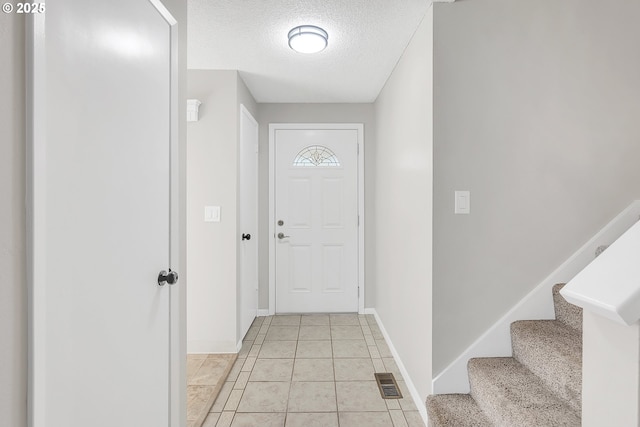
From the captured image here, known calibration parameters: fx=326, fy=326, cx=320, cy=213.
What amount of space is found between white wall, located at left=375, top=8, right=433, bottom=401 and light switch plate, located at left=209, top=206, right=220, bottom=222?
148 centimetres

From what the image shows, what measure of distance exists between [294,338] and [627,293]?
2771 mm

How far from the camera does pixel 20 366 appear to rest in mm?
712

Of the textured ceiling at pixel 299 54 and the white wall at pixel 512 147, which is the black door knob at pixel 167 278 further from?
the textured ceiling at pixel 299 54

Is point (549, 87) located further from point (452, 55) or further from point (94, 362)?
point (94, 362)

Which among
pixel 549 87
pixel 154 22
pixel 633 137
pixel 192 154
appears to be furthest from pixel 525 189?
pixel 192 154

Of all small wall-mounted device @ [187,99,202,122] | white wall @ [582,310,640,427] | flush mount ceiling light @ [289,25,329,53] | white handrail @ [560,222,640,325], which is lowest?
white wall @ [582,310,640,427]

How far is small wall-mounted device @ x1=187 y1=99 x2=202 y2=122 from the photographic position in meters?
2.65

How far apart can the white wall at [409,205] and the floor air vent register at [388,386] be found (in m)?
0.15

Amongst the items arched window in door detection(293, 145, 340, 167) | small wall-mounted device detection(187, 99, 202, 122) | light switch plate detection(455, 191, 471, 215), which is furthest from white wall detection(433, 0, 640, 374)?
arched window in door detection(293, 145, 340, 167)

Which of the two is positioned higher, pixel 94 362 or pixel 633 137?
pixel 633 137

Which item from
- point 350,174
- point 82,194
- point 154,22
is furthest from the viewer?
point 350,174

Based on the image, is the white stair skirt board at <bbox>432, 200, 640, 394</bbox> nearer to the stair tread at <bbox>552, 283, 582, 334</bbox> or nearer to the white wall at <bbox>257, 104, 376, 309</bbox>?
the stair tread at <bbox>552, 283, 582, 334</bbox>

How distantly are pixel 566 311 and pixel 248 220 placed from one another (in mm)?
2536

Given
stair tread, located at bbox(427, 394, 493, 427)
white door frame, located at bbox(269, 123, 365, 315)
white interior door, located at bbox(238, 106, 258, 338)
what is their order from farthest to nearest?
1. white door frame, located at bbox(269, 123, 365, 315)
2. white interior door, located at bbox(238, 106, 258, 338)
3. stair tread, located at bbox(427, 394, 493, 427)
